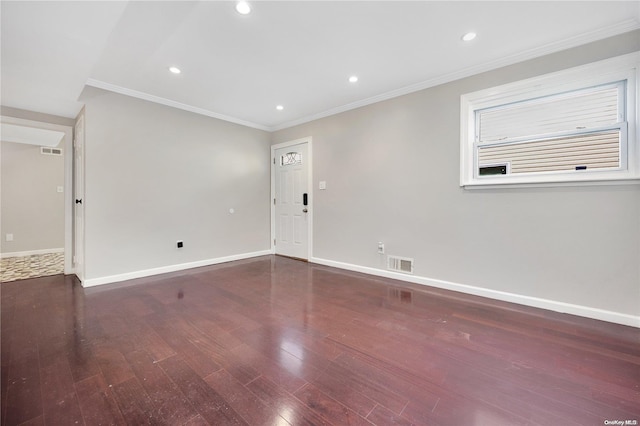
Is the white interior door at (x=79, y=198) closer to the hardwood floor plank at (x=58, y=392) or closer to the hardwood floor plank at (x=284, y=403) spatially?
the hardwood floor plank at (x=58, y=392)

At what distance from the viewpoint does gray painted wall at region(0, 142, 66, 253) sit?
5.14 meters

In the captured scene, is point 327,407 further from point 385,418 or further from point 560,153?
point 560,153

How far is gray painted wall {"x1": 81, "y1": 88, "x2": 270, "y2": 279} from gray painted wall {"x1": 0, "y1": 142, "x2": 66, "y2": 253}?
3761mm

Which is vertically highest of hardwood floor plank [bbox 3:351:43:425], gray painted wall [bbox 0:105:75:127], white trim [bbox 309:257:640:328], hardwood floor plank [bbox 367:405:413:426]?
gray painted wall [bbox 0:105:75:127]

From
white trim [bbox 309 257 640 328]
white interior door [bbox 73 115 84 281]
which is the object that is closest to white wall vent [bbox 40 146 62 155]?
white interior door [bbox 73 115 84 281]

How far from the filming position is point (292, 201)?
16.4 feet

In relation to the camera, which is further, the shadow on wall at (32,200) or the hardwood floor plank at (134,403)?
the shadow on wall at (32,200)

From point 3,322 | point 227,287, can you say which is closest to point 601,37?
point 227,287

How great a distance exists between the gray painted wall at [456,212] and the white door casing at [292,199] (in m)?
0.23

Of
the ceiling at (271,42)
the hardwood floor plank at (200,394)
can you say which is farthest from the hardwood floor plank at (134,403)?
the ceiling at (271,42)

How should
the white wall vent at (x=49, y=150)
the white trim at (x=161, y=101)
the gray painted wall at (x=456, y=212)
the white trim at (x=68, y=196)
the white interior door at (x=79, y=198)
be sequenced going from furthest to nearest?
1. the white wall vent at (x=49, y=150)
2. the white trim at (x=68, y=196)
3. the white interior door at (x=79, y=198)
4. the white trim at (x=161, y=101)
5. the gray painted wall at (x=456, y=212)

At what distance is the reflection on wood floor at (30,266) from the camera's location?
153 inches

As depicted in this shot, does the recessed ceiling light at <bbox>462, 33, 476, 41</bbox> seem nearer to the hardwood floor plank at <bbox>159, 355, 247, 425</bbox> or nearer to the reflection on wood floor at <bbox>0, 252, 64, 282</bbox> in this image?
the hardwood floor plank at <bbox>159, 355, 247, 425</bbox>

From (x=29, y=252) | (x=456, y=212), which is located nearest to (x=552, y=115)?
(x=456, y=212)
